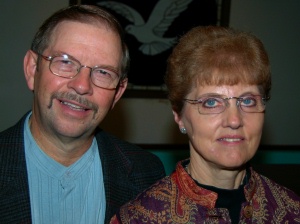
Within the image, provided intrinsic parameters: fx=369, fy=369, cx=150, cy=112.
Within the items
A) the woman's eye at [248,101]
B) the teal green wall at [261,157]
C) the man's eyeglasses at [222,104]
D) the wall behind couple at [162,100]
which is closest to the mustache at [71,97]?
A: the man's eyeglasses at [222,104]

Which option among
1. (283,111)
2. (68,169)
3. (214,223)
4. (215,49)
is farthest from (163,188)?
(283,111)

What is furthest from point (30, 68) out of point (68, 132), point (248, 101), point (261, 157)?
point (261, 157)

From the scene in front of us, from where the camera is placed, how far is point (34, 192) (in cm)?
183

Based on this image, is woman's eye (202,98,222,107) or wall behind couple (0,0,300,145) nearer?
woman's eye (202,98,222,107)

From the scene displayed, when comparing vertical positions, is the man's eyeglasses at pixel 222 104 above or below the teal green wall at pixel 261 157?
above

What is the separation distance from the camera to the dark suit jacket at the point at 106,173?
5.62ft

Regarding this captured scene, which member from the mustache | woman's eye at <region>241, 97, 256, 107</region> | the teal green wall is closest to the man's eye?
the mustache

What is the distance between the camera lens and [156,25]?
3369 millimetres

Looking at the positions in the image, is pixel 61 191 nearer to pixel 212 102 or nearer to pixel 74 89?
pixel 74 89

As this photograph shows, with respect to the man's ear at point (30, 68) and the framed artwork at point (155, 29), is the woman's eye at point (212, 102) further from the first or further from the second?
the framed artwork at point (155, 29)

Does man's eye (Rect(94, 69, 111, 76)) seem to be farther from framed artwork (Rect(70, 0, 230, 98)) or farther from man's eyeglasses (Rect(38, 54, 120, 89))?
framed artwork (Rect(70, 0, 230, 98))

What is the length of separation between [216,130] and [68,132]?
72 cm

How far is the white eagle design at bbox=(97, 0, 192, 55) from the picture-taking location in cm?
331

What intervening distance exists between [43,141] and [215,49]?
3.24ft
